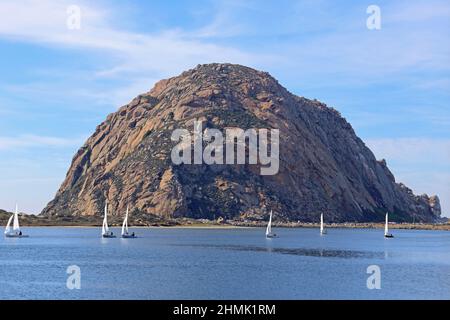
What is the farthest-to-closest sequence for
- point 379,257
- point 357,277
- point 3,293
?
point 379,257, point 357,277, point 3,293

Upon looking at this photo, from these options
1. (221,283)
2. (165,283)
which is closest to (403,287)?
(221,283)
